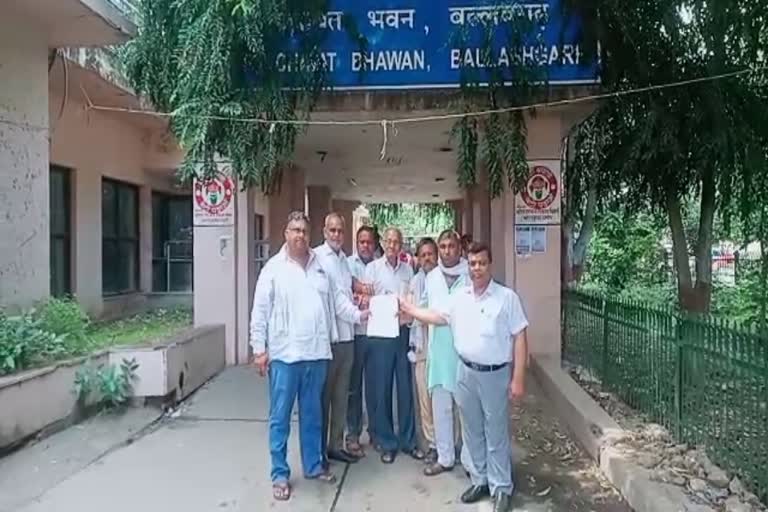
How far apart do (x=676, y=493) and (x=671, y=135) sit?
408cm

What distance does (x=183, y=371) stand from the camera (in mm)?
7629

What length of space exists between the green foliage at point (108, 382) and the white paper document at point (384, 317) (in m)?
2.55

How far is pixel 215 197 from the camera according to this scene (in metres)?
9.69

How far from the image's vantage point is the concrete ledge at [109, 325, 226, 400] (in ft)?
22.6


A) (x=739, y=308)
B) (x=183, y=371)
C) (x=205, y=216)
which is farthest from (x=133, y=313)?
(x=739, y=308)

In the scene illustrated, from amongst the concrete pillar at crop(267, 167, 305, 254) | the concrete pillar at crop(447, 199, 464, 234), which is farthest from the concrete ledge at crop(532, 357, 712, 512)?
the concrete pillar at crop(447, 199, 464, 234)

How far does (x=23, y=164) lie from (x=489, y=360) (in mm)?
A: 5313

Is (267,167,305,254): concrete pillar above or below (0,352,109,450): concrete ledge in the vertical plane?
above

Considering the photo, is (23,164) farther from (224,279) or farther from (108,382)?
(224,279)

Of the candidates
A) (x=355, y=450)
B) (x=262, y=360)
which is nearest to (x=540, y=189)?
(x=355, y=450)

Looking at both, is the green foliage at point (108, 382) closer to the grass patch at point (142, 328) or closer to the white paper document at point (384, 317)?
the grass patch at point (142, 328)

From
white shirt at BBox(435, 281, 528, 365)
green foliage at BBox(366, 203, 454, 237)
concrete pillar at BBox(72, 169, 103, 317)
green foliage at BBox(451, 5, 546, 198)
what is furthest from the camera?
green foliage at BBox(366, 203, 454, 237)

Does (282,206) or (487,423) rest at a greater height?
(282,206)

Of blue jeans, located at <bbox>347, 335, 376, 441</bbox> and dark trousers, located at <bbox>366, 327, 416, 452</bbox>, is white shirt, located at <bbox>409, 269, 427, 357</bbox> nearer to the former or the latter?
dark trousers, located at <bbox>366, 327, 416, 452</bbox>
